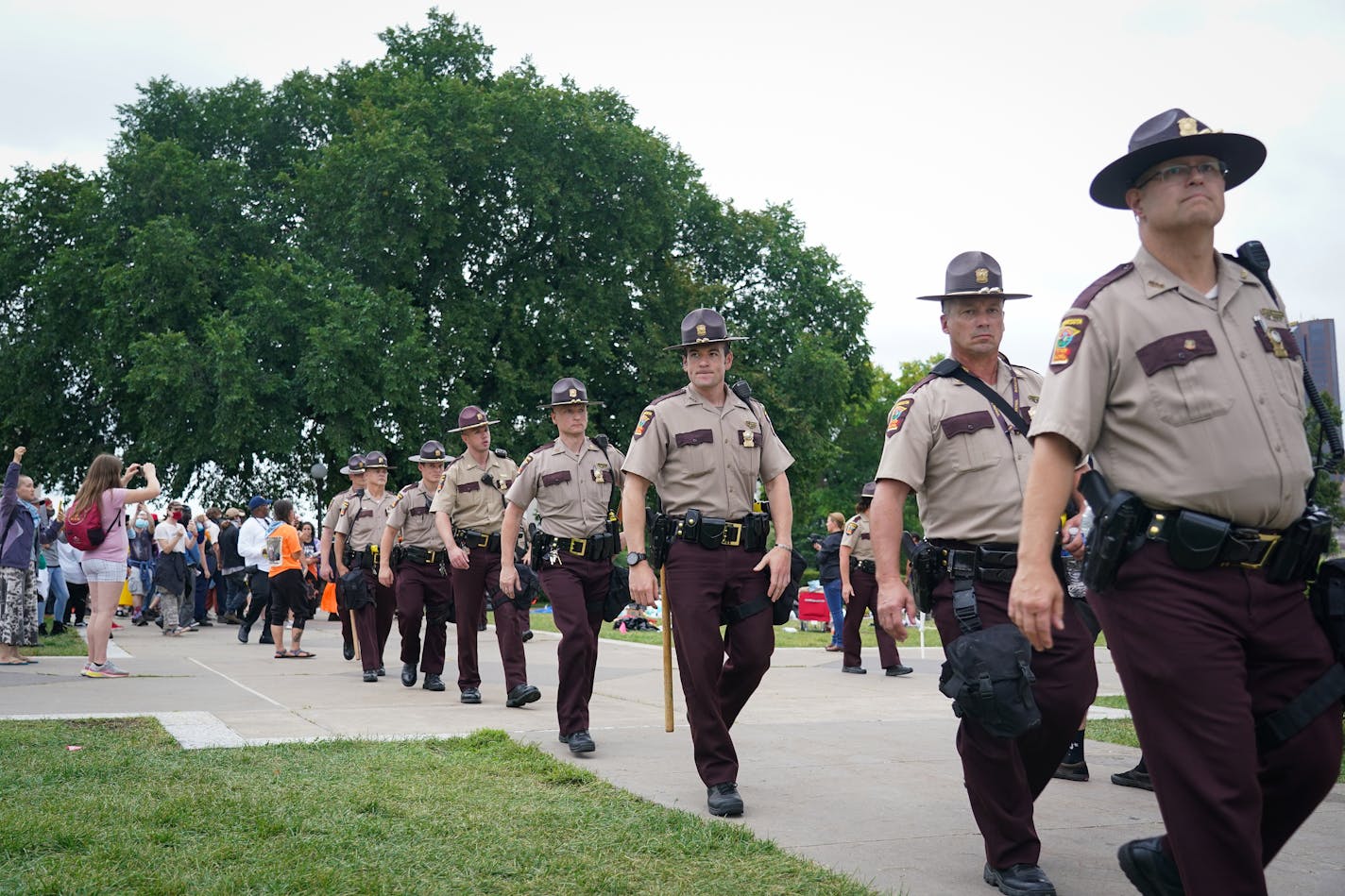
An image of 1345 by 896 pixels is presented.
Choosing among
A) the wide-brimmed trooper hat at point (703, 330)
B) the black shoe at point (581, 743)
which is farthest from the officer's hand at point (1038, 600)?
the black shoe at point (581, 743)

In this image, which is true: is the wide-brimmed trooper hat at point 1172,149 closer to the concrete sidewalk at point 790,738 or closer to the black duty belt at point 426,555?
the concrete sidewalk at point 790,738

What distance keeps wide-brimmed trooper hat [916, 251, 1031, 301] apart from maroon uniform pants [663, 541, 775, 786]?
1.73 m

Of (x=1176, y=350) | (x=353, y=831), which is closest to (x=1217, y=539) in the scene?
(x=1176, y=350)

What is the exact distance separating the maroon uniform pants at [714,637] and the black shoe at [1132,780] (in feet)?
6.40

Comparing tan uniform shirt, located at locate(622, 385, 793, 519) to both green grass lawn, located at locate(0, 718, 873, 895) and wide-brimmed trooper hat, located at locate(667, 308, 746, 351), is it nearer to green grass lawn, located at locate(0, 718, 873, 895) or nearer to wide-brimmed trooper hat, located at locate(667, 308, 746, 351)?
wide-brimmed trooper hat, located at locate(667, 308, 746, 351)

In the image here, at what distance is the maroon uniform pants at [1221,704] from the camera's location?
312 centimetres

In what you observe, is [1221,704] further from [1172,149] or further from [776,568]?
[776,568]

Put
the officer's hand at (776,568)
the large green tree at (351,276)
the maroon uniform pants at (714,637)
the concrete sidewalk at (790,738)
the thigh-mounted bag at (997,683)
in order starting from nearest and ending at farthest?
1. the thigh-mounted bag at (997,683)
2. the concrete sidewalk at (790,738)
3. the maroon uniform pants at (714,637)
4. the officer's hand at (776,568)
5. the large green tree at (351,276)

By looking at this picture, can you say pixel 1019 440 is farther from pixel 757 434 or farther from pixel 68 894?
pixel 68 894

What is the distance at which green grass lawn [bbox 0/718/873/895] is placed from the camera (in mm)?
4355

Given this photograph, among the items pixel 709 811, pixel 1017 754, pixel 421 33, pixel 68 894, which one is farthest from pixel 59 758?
pixel 421 33

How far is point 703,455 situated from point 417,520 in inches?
233

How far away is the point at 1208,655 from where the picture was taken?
3148 millimetres

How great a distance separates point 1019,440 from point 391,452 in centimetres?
2723
